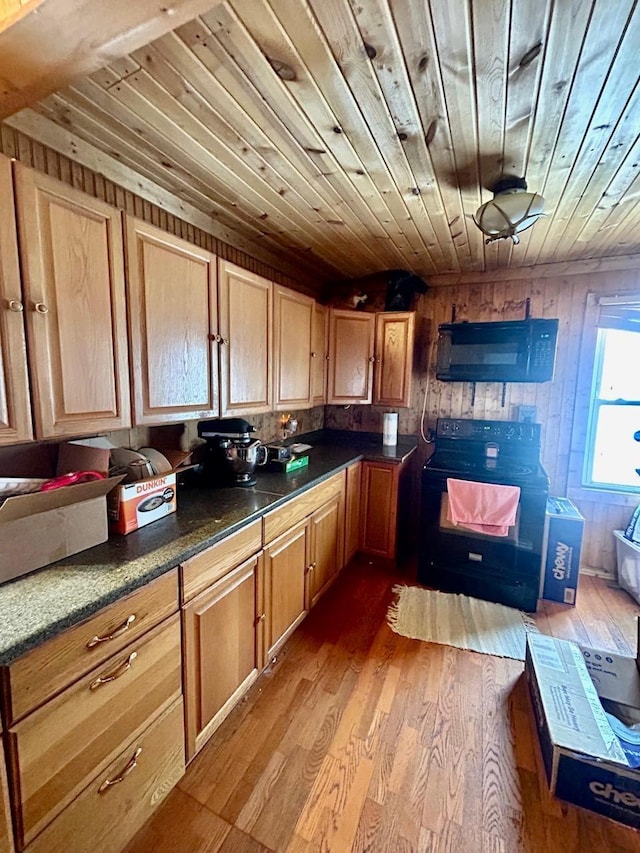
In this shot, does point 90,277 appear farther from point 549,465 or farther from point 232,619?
point 549,465

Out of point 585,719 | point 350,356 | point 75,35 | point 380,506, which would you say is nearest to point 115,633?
point 75,35

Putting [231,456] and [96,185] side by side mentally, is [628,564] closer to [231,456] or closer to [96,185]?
[231,456]

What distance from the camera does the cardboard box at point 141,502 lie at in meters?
1.25

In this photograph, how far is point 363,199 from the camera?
1849 millimetres

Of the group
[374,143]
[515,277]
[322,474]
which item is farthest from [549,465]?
[374,143]

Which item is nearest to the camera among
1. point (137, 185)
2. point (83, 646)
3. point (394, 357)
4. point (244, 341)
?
point (83, 646)

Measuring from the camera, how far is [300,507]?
1.94 m

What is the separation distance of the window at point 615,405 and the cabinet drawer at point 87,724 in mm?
3063

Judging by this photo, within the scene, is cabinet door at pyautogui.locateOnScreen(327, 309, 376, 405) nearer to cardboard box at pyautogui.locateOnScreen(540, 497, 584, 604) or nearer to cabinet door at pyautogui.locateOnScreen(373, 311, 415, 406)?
cabinet door at pyautogui.locateOnScreen(373, 311, 415, 406)

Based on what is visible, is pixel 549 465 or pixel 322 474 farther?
pixel 549 465

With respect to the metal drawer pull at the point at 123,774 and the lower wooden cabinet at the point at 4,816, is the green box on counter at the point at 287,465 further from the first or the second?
the lower wooden cabinet at the point at 4,816

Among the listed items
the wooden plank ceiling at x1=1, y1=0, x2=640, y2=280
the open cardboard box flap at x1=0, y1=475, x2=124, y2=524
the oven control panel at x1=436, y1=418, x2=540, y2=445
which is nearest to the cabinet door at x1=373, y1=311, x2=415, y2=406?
the oven control panel at x1=436, y1=418, x2=540, y2=445

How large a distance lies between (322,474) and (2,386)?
147 centimetres

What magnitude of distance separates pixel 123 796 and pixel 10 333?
137 centimetres
